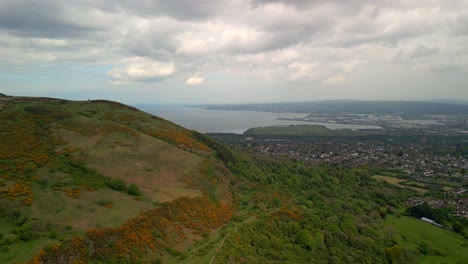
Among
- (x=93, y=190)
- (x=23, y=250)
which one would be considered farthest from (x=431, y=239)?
(x=23, y=250)

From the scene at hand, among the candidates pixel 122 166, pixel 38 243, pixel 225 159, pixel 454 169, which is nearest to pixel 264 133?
pixel 454 169

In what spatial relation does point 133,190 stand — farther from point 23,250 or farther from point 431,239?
point 431,239

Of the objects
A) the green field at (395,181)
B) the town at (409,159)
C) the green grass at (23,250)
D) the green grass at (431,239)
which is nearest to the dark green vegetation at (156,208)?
the green grass at (23,250)

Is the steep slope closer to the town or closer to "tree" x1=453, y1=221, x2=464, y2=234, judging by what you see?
"tree" x1=453, y1=221, x2=464, y2=234

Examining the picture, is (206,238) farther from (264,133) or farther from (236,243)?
(264,133)

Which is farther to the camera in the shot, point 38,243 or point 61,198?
point 61,198

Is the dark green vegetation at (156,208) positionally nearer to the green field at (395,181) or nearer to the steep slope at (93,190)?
the steep slope at (93,190)
